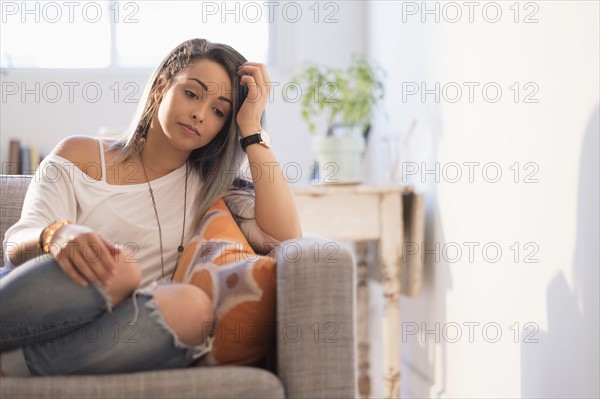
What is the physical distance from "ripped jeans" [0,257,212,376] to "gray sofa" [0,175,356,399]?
0.02 metres

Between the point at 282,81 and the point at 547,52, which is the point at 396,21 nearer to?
the point at 282,81

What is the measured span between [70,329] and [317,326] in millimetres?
358

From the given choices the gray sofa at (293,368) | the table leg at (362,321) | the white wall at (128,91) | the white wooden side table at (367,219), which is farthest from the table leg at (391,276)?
the gray sofa at (293,368)

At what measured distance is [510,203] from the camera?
5.86ft

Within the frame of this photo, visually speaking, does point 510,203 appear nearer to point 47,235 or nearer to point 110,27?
point 47,235

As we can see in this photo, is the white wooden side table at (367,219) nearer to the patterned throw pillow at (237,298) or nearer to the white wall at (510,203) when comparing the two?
the white wall at (510,203)

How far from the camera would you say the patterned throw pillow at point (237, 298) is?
3.86 ft

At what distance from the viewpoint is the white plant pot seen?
2545 millimetres

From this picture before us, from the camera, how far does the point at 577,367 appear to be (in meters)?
1.48

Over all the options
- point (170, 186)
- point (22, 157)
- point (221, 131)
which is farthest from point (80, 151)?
point (22, 157)

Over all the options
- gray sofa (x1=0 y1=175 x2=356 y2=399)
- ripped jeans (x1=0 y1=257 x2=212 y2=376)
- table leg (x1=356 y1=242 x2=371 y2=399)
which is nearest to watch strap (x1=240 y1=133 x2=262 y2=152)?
gray sofa (x1=0 y1=175 x2=356 y2=399)

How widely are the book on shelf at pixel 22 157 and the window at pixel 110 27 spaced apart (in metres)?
0.34

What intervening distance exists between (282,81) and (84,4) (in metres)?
0.86

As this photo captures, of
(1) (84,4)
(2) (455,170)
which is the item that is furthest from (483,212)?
(1) (84,4)
